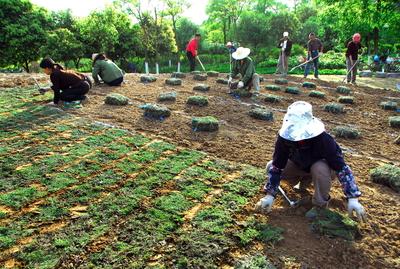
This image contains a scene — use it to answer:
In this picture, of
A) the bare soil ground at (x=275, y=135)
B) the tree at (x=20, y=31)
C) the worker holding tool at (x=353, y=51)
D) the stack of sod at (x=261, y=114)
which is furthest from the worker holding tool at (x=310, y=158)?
the tree at (x=20, y=31)

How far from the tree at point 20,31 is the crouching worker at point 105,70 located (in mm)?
11480

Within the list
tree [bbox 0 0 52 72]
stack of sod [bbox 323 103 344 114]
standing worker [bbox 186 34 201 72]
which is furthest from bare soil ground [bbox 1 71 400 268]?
tree [bbox 0 0 52 72]

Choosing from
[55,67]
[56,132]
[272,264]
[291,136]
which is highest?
[55,67]

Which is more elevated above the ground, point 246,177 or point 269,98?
point 269,98

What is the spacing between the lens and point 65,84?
537cm

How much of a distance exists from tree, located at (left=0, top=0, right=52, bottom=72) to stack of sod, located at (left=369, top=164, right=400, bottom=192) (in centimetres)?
1772

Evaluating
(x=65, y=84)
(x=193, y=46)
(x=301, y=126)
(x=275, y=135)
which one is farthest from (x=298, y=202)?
(x=193, y=46)

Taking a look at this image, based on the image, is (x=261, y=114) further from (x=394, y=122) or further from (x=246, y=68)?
(x=394, y=122)

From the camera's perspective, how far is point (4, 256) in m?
1.94

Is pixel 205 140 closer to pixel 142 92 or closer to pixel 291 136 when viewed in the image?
pixel 291 136

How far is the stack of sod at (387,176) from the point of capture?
10.1 ft

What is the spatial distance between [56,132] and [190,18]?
24.9 meters

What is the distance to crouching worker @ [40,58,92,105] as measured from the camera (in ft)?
16.8

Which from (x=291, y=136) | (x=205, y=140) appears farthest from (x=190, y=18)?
(x=291, y=136)
